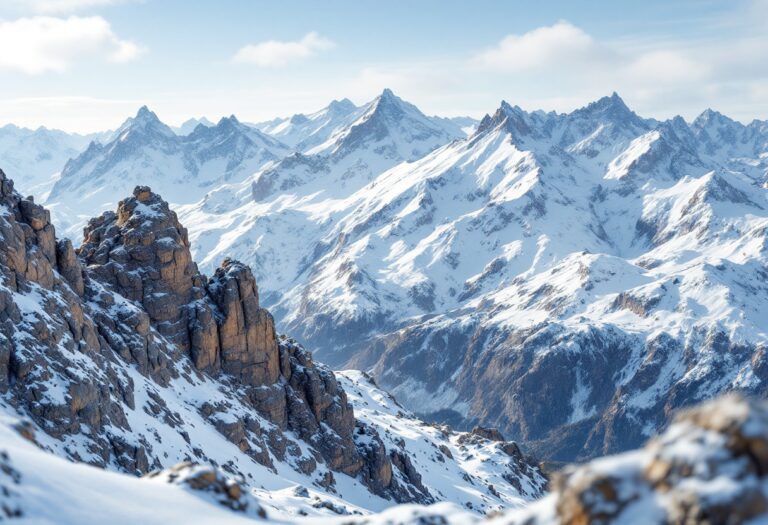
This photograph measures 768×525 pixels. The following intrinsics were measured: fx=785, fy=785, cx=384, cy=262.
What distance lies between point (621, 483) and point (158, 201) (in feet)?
366

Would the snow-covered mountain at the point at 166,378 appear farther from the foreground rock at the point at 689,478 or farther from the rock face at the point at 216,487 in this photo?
the foreground rock at the point at 689,478

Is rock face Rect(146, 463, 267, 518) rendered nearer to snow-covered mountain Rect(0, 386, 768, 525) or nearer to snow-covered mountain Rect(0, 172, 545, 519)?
snow-covered mountain Rect(0, 386, 768, 525)

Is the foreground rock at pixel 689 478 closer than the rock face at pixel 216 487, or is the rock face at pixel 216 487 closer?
the foreground rock at pixel 689 478

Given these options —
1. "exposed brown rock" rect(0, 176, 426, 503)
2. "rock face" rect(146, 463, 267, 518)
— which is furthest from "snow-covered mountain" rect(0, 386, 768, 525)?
"exposed brown rock" rect(0, 176, 426, 503)

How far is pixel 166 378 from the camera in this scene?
4085 inches

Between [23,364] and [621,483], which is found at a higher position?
[23,364]

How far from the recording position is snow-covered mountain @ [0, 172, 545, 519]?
73250 mm

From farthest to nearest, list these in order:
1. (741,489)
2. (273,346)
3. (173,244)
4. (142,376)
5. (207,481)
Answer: (273,346) → (173,244) → (142,376) → (207,481) → (741,489)

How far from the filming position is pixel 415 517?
105 ft

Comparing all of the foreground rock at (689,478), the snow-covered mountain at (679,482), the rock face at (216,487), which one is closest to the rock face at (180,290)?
the rock face at (216,487)

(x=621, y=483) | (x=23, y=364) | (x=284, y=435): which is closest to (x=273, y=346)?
(x=284, y=435)

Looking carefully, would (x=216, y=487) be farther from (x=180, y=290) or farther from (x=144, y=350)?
(x=180, y=290)

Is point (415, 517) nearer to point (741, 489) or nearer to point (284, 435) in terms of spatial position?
point (741, 489)

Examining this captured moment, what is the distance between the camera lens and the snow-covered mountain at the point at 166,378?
73.2m
